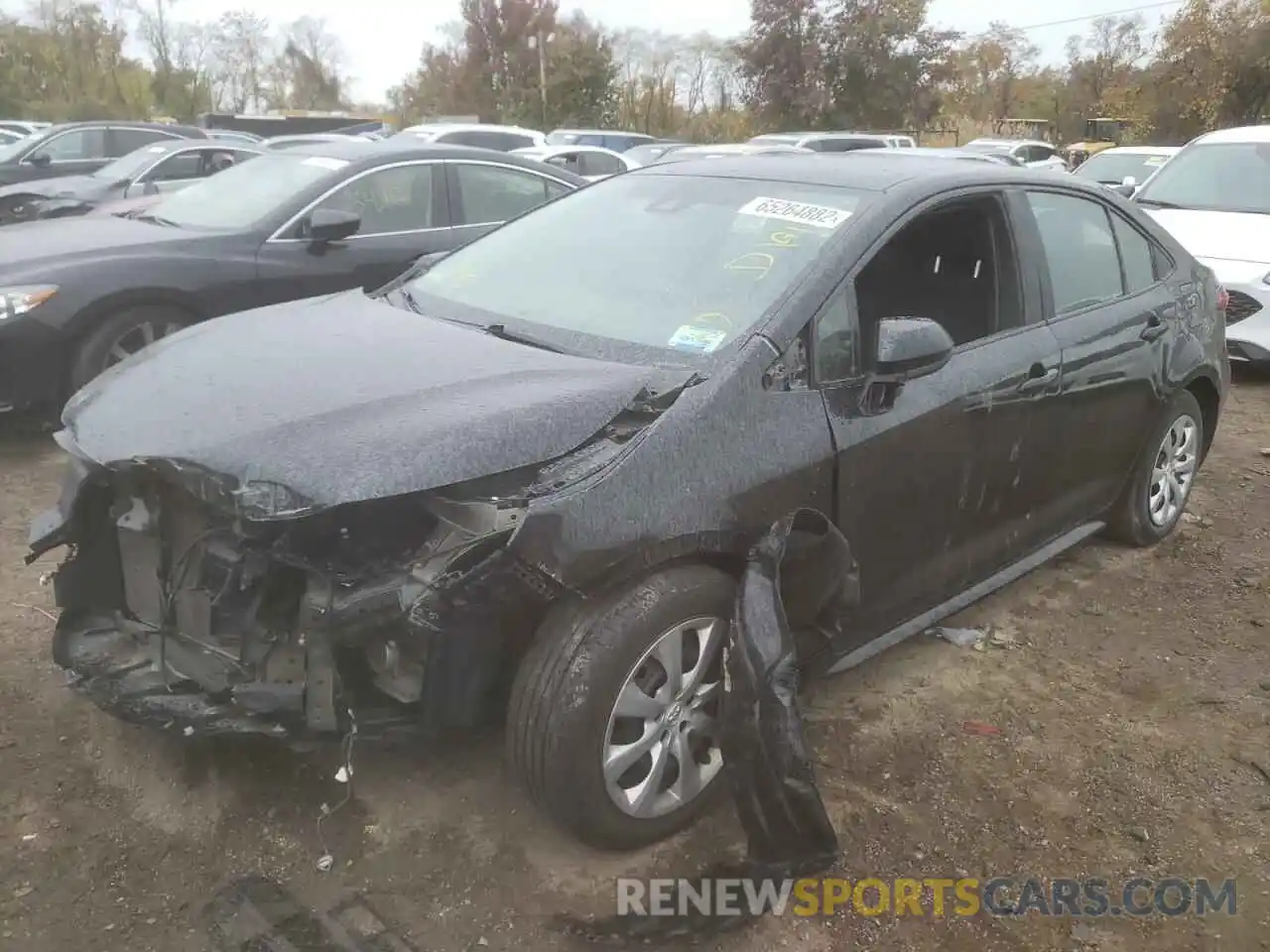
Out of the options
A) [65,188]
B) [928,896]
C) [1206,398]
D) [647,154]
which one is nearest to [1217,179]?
[1206,398]

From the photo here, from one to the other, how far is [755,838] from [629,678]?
0.49 meters

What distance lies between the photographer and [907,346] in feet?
9.36

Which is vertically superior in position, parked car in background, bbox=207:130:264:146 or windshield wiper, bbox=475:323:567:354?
parked car in background, bbox=207:130:264:146

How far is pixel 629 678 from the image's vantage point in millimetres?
2496

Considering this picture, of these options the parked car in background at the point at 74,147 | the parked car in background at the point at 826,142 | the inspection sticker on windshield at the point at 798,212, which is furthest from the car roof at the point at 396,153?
the parked car in background at the point at 826,142

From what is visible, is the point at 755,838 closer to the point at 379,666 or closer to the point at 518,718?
the point at 518,718

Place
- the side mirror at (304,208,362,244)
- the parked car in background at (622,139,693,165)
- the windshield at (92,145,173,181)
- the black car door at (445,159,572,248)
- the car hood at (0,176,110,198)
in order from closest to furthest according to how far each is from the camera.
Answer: the side mirror at (304,208,362,244)
the black car door at (445,159,572,248)
the car hood at (0,176,110,198)
the windshield at (92,145,173,181)
the parked car in background at (622,139,693,165)

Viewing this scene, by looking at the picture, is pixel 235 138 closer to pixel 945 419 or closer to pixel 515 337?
pixel 515 337

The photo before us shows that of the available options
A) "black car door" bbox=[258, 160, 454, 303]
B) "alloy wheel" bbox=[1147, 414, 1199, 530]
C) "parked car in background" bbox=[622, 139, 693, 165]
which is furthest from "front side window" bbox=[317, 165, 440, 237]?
"parked car in background" bbox=[622, 139, 693, 165]

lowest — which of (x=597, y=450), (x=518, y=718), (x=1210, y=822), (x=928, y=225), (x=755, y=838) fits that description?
(x=1210, y=822)

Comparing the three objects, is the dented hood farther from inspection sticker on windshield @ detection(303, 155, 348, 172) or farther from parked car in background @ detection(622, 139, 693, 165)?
parked car in background @ detection(622, 139, 693, 165)

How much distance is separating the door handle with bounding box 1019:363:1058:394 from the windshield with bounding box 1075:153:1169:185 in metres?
10.3

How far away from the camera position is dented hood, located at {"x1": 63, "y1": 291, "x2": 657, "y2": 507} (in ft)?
7.66

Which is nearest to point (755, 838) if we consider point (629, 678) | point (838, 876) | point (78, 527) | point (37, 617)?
point (838, 876)
